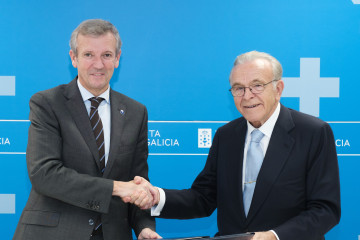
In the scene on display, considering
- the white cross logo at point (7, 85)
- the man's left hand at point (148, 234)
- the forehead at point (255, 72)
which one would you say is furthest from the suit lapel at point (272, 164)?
the white cross logo at point (7, 85)

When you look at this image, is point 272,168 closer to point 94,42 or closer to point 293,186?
point 293,186

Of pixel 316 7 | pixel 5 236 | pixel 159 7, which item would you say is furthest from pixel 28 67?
pixel 316 7

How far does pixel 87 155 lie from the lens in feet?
5.86

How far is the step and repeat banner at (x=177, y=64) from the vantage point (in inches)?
110

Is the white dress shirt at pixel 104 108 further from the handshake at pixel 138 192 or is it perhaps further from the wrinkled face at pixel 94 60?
the handshake at pixel 138 192

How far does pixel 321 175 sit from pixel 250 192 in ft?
1.01

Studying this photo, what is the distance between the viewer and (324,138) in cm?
180

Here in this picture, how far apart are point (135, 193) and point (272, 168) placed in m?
0.60

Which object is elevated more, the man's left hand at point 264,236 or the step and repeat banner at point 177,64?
the step and repeat banner at point 177,64

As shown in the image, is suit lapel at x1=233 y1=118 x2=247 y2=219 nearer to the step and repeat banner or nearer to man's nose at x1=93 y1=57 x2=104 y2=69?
man's nose at x1=93 y1=57 x2=104 y2=69

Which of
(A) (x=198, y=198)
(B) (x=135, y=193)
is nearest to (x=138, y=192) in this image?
(B) (x=135, y=193)

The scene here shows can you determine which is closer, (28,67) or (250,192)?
(250,192)

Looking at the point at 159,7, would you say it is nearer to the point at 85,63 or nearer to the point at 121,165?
the point at 85,63

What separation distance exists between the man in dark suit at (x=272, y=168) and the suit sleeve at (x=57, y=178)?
258 millimetres
